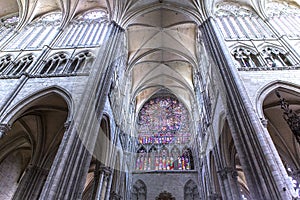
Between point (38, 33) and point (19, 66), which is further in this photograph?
point (38, 33)

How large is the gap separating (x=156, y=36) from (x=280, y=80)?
35.0 feet

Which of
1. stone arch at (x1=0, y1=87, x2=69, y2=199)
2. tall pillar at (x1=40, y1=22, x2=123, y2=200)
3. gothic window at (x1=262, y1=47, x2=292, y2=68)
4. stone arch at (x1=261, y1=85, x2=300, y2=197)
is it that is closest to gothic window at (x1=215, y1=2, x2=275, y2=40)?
gothic window at (x1=262, y1=47, x2=292, y2=68)

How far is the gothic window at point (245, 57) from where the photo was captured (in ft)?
35.4

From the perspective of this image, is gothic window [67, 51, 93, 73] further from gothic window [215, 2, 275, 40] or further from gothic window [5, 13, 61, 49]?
gothic window [215, 2, 275, 40]

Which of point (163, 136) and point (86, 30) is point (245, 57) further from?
point (163, 136)

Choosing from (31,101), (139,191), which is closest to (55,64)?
(31,101)

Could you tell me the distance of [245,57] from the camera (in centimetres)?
1127

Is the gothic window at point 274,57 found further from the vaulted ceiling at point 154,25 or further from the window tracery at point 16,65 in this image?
the window tracery at point 16,65

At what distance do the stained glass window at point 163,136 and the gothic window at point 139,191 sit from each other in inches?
50.9

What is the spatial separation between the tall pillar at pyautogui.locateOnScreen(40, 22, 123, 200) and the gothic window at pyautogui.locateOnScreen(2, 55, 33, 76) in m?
3.57

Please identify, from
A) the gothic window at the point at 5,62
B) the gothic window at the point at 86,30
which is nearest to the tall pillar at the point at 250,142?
the gothic window at the point at 86,30

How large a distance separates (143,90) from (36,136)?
11.5 metres

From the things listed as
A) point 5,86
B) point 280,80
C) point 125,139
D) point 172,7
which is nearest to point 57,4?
point 172,7

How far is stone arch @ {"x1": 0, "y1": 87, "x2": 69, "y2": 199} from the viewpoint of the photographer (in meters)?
9.78
